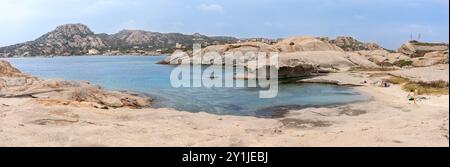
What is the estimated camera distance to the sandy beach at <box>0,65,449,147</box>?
1727 cm

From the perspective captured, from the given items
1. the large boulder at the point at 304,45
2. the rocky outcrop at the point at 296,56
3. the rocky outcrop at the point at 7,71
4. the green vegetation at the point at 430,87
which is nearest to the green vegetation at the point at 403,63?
the rocky outcrop at the point at 296,56

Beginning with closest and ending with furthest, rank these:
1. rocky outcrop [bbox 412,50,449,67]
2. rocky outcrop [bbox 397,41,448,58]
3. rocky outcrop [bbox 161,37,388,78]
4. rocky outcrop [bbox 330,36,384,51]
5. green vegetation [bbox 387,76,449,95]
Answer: green vegetation [bbox 387,76,449,95], rocky outcrop [bbox 161,37,388,78], rocky outcrop [bbox 412,50,449,67], rocky outcrop [bbox 397,41,448,58], rocky outcrop [bbox 330,36,384,51]

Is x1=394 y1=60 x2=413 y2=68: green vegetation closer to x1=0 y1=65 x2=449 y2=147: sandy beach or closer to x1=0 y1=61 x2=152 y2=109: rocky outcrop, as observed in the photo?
x1=0 y1=65 x2=449 y2=147: sandy beach

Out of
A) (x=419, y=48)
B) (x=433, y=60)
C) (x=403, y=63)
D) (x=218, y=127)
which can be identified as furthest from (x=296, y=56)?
(x=419, y=48)

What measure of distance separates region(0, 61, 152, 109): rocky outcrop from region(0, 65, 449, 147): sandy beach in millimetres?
3569

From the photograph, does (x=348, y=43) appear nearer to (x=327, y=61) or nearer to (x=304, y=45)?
(x=304, y=45)

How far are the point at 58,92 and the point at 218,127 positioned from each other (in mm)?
15604

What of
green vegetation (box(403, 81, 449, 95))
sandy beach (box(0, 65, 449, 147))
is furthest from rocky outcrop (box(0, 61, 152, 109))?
green vegetation (box(403, 81, 449, 95))

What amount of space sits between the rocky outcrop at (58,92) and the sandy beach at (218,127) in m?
3.57

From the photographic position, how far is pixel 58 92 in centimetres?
3272

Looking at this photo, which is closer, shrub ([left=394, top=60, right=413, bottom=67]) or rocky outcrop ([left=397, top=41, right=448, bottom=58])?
shrub ([left=394, top=60, right=413, bottom=67])

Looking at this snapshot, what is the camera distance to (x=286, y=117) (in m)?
26.8
